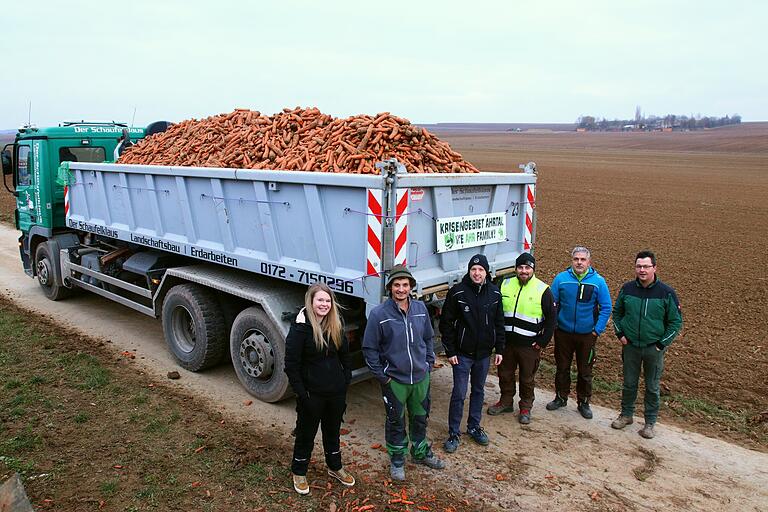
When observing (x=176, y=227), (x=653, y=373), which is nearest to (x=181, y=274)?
(x=176, y=227)

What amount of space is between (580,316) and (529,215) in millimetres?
1466

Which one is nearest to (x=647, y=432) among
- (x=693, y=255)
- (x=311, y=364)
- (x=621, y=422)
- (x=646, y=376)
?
(x=621, y=422)

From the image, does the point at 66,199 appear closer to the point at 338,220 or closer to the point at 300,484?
the point at 338,220

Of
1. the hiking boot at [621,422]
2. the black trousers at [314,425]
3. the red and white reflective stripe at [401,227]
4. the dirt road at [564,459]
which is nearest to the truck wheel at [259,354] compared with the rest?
the dirt road at [564,459]

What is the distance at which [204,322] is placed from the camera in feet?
21.7

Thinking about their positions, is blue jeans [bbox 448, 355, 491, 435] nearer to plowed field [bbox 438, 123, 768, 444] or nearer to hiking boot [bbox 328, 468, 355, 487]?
hiking boot [bbox 328, 468, 355, 487]

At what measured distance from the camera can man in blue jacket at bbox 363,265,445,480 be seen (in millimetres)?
4664

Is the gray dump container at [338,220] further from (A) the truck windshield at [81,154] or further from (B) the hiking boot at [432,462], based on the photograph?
(A) the truck windshield at [81,154]

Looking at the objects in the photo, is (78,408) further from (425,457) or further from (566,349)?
(566,349)

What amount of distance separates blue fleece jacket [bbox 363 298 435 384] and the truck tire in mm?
2626

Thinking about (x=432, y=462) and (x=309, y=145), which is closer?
(x=432, y=462)

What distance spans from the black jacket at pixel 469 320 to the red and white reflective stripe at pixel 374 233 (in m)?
0.72

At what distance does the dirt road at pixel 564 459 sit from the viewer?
15.0 ft

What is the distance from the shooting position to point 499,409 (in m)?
6.04
